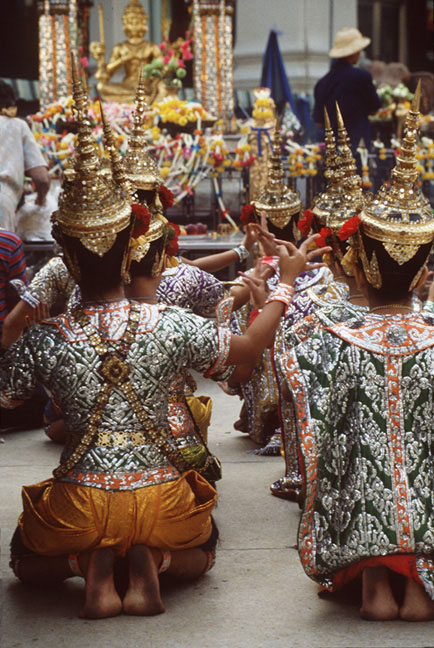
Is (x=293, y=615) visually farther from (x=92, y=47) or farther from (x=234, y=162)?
(x=92, y=47)

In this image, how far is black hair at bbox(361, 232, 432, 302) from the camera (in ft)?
9.11

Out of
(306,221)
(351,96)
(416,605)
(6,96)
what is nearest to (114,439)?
(416,605)

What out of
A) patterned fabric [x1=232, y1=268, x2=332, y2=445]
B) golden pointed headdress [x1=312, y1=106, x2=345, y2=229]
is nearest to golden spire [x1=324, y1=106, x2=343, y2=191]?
golden pointed headdress [x1=312, y1=106, x2=345, y2=229]

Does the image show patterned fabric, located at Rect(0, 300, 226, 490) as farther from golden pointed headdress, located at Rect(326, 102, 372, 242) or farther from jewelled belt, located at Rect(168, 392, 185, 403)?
golden pointed headdress, located at Rect(326, 102, 372, 242)

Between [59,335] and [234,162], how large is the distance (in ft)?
19.3

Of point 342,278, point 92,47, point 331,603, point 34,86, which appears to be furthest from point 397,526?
point 34,86

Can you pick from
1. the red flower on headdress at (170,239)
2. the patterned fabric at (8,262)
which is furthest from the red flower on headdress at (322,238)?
the patterned fabric at (8,262)

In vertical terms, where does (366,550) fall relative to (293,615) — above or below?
above

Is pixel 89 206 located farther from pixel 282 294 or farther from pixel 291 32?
pixel 291 32

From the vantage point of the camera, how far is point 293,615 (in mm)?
2832

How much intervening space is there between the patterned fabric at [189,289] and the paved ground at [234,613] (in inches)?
37.8

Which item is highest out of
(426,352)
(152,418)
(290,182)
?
(426,352)

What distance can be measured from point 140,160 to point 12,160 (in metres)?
2.94

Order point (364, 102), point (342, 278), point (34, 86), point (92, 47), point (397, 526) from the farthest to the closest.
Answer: point (34, 86), point (92, 47), point (364, 102), point (342, 278), point (397, 526)
